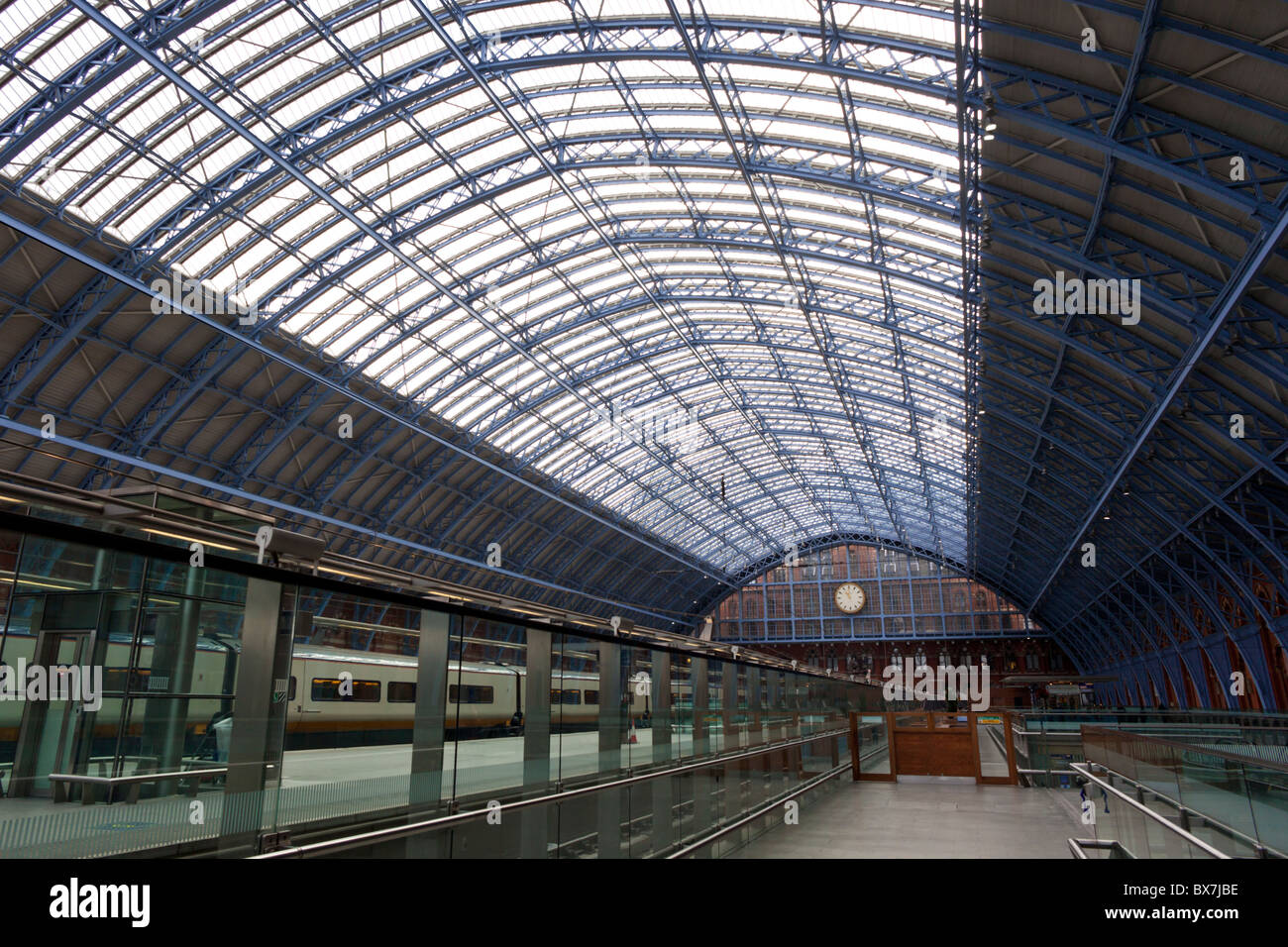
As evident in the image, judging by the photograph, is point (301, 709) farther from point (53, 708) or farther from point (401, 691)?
point (53, 708)

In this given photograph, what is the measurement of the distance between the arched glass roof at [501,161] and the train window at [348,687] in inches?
750

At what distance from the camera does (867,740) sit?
38531 millimetres

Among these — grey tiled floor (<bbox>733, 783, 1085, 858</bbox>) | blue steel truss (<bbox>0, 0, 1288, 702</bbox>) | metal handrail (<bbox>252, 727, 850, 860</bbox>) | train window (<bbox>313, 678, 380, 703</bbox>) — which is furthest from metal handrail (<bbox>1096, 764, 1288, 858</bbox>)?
blue steel truss (<bbox>0, 0, 1288, 702</bbox>)

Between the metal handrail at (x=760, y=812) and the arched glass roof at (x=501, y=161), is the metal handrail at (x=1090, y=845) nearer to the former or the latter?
the metal handrail at (x=760, y=812)

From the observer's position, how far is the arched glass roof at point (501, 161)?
873 inches

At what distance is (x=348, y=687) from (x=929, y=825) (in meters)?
19.4

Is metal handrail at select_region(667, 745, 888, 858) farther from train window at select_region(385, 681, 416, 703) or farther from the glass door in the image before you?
the glass door

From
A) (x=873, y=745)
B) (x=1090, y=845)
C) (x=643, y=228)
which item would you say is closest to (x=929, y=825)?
(x=1090, y=845)

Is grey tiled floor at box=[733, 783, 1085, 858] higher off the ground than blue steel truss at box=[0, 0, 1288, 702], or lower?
lower

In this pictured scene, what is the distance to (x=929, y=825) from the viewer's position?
834 inches

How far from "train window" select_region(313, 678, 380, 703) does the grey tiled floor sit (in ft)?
37.9

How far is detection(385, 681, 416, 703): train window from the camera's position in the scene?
6625 millimetres

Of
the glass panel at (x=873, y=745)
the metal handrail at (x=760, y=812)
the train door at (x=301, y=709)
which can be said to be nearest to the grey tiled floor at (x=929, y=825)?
the metal handrail at (x=760, y=812)

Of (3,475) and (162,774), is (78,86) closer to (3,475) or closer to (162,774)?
(3,475)
